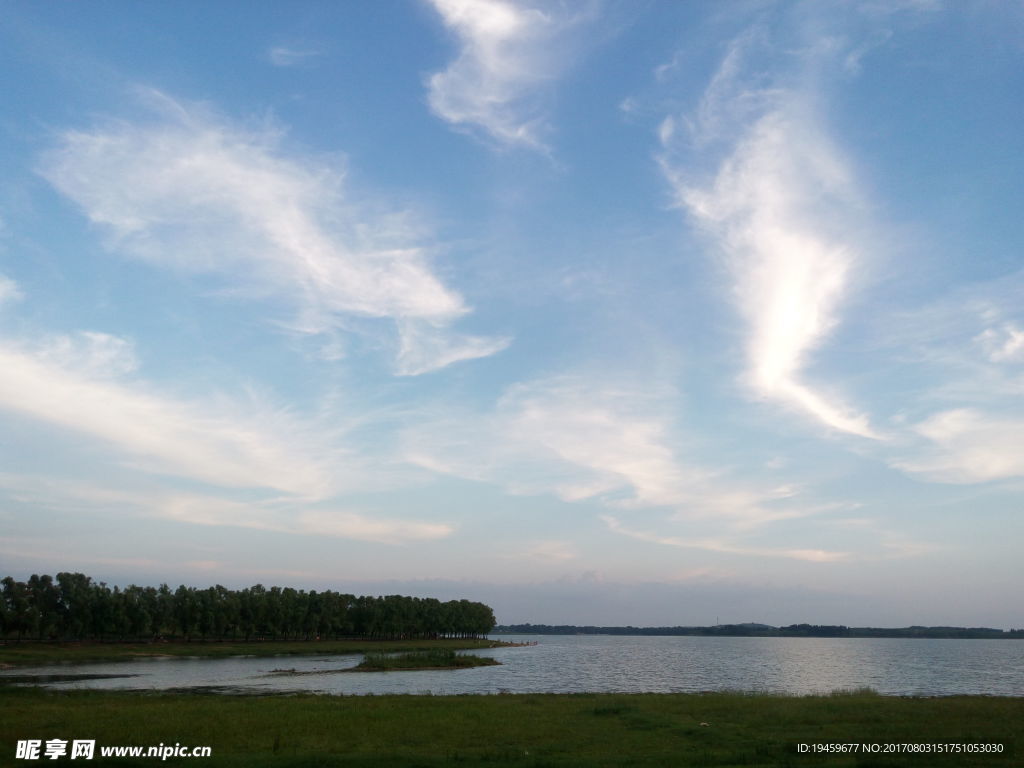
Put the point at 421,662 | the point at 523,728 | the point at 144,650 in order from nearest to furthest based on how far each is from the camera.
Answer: the point at 523,728, the point at 421,662, the point at 144,650

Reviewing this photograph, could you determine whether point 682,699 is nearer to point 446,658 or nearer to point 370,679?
point 370,679

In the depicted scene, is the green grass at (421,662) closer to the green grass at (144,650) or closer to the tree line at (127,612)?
the green grass at (144,650)

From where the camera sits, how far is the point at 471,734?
3712 centimetres

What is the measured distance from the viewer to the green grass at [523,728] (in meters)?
28.7

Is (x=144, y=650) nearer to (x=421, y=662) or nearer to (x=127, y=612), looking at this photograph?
(x=127, y=612)

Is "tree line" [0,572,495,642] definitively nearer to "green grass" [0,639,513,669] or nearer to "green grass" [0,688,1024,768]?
"green grass" [0,639,513,669]

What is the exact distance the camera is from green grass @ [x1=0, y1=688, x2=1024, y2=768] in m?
28.7

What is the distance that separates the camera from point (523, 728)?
3912 cm

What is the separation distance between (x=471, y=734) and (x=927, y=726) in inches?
915

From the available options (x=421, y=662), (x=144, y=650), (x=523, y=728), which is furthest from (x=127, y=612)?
(x=523, y=728)

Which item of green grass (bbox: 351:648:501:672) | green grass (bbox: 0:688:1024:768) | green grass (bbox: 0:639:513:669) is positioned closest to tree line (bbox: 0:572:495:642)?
green grass (bbox: 0:639:513:669)

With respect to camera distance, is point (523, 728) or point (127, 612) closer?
point (523, 728)

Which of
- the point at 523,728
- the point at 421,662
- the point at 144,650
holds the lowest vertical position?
the point at 144,650

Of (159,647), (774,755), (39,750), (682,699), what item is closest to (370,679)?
(682,699)
